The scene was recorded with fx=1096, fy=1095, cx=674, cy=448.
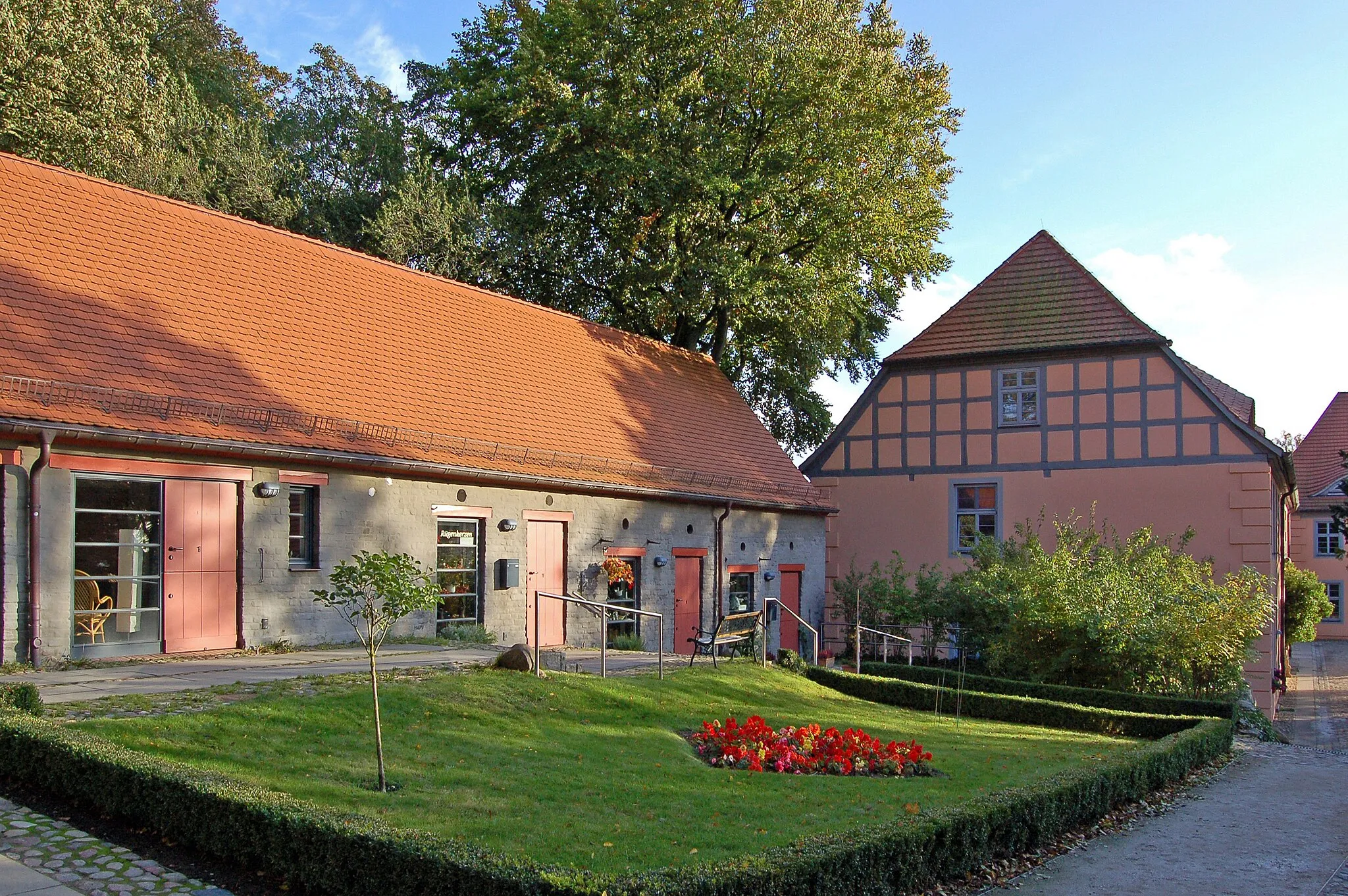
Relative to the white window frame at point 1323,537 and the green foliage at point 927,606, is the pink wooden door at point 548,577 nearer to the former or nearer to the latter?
the green foliage at point 927,606

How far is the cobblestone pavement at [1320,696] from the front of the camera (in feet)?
63.9

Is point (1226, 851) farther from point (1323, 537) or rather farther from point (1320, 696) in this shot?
point (1323, 537)

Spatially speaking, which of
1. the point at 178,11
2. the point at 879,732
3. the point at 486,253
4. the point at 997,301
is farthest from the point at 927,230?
the point at 178,11

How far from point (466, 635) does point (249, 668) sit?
447cm

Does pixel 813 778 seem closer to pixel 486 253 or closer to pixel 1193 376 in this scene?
pixel 1193 376

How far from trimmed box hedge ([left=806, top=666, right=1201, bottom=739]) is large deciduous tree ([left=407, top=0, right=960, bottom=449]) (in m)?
11.7

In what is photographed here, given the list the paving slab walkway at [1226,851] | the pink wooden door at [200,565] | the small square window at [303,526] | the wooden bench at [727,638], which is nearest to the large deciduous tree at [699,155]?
the wooden bench at [727,638]

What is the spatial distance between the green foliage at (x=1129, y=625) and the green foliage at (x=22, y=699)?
47.1 feet

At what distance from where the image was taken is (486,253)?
28047mm

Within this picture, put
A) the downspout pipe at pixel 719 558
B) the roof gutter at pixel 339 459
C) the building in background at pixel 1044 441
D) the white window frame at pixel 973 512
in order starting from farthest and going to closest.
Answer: the white window frame at pixel 973 512 < the building in background at pixel 1044 441 < the downspout pipe at pixel 719 558 < the roof gutter at pixel 339 459

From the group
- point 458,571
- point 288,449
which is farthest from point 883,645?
point 288,449

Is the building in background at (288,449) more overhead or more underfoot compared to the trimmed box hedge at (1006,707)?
more overhead

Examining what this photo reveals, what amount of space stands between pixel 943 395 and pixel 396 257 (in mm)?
13701

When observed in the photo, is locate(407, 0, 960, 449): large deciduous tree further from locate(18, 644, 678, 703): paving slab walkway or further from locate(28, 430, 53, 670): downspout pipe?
locate(28, 430, 53, 670): downspout pipe
